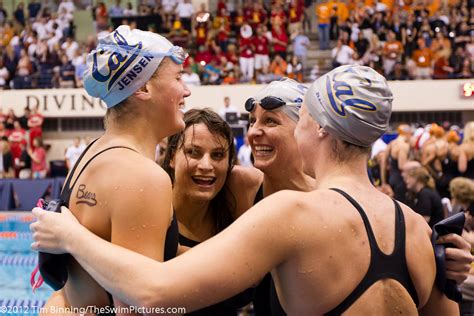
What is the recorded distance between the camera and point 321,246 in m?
2.01

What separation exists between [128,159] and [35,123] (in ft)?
60.9

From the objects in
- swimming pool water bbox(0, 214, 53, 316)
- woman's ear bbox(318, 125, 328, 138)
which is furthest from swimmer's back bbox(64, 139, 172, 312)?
swimming pool water bbox(0, 214, 53, 316)

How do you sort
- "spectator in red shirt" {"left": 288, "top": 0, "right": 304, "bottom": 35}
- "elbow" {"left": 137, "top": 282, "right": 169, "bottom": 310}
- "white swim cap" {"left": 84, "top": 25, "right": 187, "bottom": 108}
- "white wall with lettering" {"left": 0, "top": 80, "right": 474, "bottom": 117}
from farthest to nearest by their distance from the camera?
"spectator in red shirt" {"left": 288, "top": 0, "right": 304, "bottom": 35}
"white wall with lettering" {"left": 0, "top": 80, "right": 474, "bottom": 117}
"white swim cap" {"left": 84, "top": 25, "right": 187, "bottom": 108}
"elbow" {"left": 137, "top": 282, "right": 169, "bottom": 310}

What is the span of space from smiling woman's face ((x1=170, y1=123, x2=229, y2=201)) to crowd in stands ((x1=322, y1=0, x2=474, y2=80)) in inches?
639

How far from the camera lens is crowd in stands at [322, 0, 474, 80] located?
19.3 meters

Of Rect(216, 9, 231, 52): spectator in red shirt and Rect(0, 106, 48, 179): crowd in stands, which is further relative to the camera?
Rect(216, 9, 231, 52): spectator in red shirt

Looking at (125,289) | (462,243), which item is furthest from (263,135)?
(125,289)

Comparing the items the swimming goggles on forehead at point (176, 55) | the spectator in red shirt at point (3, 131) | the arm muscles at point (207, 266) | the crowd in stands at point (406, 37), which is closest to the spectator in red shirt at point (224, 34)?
the crowd in stands at point (406, 37)

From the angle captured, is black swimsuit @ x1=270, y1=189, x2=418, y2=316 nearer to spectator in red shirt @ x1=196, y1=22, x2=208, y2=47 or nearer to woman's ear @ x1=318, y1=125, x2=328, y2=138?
woman's ear @ x1=318, y1=125, x2=328, y2=138

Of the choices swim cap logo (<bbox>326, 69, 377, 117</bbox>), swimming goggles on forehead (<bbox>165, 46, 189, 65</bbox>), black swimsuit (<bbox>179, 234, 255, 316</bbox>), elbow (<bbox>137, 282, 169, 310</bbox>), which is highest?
swimming goggles on forehead (<bbox>165, 46, 189, 65</bbox>)

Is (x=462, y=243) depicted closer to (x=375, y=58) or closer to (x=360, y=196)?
(x=360, y=196)

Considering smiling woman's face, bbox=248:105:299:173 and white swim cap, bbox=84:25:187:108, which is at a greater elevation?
white swim cap, bbox=84:25:187:108

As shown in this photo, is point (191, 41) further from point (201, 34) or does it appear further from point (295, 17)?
point (295, 17)

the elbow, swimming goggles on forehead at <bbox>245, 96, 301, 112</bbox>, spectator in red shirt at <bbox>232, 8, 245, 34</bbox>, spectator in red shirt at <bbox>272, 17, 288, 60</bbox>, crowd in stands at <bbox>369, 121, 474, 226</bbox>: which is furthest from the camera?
spectator in red shirt at <bbox>232, 8, 245, 34</bbox>
